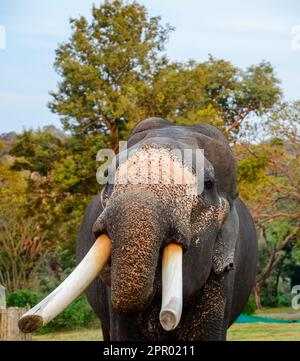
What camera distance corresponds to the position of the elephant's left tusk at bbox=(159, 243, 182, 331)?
5.29m

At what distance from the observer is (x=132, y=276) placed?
18.3ft

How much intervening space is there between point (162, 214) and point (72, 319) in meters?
18.6

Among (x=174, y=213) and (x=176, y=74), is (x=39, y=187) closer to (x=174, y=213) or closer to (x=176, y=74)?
(x=176, y=74)

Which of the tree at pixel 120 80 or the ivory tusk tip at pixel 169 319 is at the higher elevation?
the tree at pixel 120 80

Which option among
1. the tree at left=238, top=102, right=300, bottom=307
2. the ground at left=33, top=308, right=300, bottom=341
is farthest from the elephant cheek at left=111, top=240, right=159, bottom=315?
the tree at left=238, top=102, right=300, bottom=307

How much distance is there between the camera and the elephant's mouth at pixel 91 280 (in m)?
5.28

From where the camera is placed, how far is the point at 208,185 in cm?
668

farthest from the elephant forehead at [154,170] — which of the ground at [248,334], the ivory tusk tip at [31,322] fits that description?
the ground at [248,334]

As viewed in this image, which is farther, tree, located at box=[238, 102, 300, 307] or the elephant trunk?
tree, located at box=[238, 102, 300, 307]

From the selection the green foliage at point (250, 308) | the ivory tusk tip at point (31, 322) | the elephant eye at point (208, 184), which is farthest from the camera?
the green foliage at point (250, 308)

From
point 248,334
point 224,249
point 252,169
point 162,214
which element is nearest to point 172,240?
point 162,214

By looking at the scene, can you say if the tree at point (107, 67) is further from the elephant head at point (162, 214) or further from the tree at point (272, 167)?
the elephant head at point (162, 214)

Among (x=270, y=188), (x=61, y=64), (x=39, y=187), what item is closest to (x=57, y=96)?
(x=61, y=64)

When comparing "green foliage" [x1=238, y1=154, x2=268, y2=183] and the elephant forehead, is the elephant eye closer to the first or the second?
the elephant forehead
